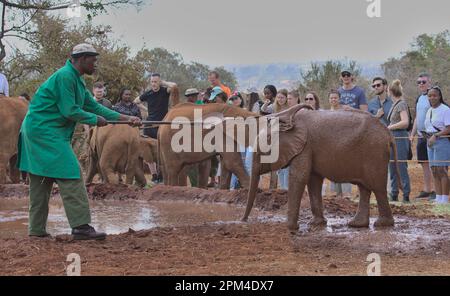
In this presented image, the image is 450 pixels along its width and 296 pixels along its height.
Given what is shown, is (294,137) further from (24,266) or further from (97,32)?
(97,32)

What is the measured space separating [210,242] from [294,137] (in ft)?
5.96

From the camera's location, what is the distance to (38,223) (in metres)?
8.59

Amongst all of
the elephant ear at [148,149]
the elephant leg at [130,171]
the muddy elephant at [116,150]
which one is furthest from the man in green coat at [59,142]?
the elephant ear at [148,149]

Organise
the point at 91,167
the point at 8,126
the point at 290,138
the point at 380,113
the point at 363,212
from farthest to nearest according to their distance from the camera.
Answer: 1. the point at 91,167
2. the point at 8,126
3. the point at 380,113
4. the point at 363,212
5. the point at 290,138

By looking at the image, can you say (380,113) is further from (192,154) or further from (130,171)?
(130,171)

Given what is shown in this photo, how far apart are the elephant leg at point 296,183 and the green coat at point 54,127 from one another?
8.09 feet

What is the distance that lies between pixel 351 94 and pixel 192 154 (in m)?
2.89

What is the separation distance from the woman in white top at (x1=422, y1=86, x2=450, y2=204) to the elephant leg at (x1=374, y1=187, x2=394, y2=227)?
3.09m

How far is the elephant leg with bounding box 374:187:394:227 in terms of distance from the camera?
9219mm

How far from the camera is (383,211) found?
30.5 feet

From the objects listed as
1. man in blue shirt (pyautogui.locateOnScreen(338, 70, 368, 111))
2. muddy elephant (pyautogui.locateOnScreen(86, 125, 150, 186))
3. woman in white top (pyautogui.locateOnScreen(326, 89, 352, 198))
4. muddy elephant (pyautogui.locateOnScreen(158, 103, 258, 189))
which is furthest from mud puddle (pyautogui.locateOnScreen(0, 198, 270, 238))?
man in blue shirt (pyautogui.locateOnScreen(338, 70, 368, 111))

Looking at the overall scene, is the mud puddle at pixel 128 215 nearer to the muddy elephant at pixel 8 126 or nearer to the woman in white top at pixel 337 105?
the muddy elephant at pixel 8 126

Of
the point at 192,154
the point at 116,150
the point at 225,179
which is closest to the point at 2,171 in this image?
the point at 116,150

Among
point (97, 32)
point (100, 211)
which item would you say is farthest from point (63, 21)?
point (100, 211)
